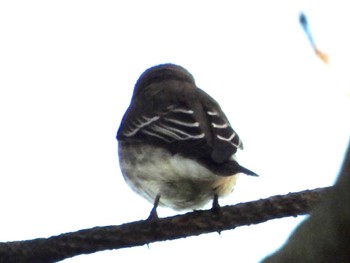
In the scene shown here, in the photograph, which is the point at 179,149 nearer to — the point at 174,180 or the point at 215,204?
the point at 174,180

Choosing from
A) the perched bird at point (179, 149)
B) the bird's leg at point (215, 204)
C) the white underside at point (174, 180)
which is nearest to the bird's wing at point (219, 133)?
the perched bird at point (179, 149)

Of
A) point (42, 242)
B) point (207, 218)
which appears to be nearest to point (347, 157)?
point (42, 242)

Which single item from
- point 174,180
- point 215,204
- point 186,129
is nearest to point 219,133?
point 186,129

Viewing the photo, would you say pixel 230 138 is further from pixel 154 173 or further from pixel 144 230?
pixel 144 230

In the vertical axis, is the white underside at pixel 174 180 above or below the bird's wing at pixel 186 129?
below

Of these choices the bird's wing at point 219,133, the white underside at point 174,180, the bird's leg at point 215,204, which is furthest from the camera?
the white underside at point 174,180

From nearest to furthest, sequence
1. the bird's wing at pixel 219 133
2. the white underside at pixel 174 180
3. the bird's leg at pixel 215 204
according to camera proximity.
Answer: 1. the bird's leg at pixel 215 204
2. the bird's wing at pixel 219 133
3. the white underside at pixel 174 180

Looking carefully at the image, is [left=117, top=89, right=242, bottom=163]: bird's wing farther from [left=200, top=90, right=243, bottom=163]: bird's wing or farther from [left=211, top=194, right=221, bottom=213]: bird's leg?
[left=211, top=194, right=221, bottom=213]: bird's leg

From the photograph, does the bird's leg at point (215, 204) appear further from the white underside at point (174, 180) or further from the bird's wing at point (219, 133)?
the bird's wing at point (219, 133)
